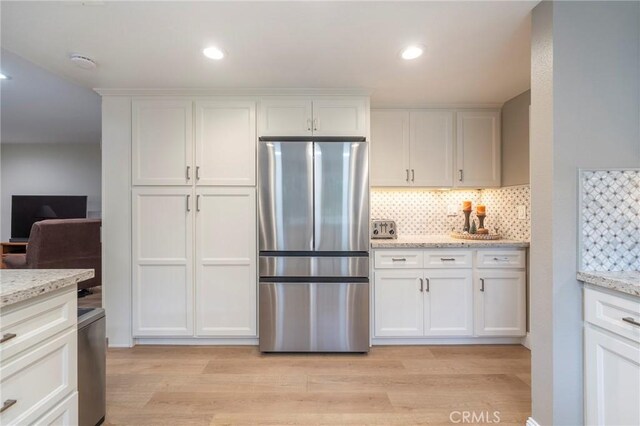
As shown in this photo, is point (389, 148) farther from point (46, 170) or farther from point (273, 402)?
Answer: point (46, 170)

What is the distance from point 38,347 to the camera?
118cm

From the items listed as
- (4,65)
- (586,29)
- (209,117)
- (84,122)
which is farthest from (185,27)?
(84,122)

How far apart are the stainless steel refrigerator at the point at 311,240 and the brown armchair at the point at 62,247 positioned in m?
2.87

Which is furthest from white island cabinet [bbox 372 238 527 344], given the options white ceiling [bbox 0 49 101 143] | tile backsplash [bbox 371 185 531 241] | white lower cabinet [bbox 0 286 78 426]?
white ceiling [bbox 0 49 101 143]

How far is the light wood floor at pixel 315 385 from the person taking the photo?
1.78 metres

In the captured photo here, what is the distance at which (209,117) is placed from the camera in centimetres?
259

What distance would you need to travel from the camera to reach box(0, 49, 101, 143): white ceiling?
2589mm

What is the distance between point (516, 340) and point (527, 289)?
0.49 meters

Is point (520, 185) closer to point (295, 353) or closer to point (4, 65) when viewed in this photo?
point (295, 353)

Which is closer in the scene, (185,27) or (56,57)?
(185,27)

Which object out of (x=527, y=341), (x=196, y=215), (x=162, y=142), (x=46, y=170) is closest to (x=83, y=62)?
(x=162, y=142)

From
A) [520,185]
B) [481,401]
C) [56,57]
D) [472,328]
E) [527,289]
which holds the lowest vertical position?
[481,401]

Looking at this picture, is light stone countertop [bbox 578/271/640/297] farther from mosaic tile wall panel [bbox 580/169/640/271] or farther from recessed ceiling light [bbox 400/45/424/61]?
recessed ceiling light [bbox 400/45/424/61]

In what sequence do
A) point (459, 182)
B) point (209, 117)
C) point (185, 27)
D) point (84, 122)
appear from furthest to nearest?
point (84, 122)
point (459, 182)
point (209, 117)
point (185, 27)
